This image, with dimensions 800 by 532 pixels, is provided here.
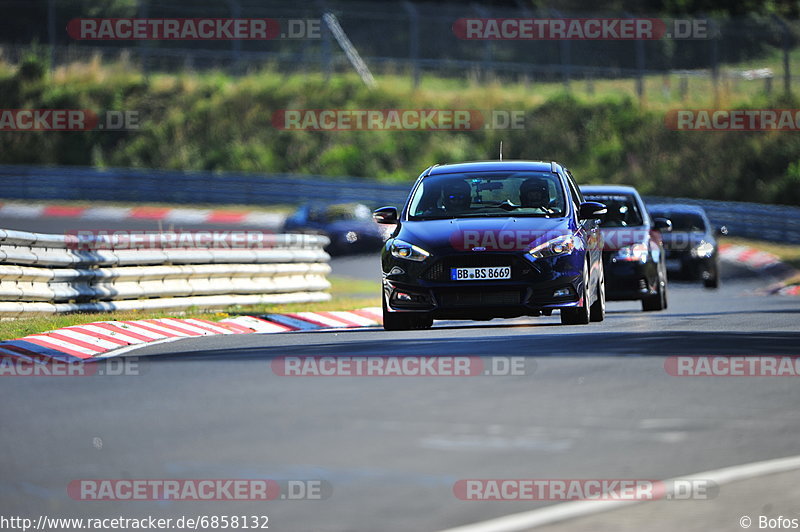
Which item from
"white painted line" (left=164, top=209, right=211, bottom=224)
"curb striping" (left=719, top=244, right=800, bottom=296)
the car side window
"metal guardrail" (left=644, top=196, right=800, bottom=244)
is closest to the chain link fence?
"metal guardrail" (left=644, top=196, right=800, bottom=244)

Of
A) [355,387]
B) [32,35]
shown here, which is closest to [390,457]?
[355,387]

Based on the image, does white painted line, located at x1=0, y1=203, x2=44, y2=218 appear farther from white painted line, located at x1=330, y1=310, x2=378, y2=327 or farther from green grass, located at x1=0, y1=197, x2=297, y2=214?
white painted line, located at x1=330, y1=310, x2=378, y2=327

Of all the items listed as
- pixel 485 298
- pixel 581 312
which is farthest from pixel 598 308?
pixel 485 298

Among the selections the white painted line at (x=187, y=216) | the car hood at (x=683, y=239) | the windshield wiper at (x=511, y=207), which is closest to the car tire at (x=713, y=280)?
the car hood at (x=683, y=239)

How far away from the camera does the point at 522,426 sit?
8.37 m

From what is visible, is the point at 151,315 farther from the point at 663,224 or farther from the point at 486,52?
the point at 486,52

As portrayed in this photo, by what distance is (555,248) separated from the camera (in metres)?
14.6

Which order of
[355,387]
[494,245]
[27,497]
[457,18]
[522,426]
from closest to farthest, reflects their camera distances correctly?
1. [27,497]
2. [522,426]
3. [355,387]
4. [494,245]
5. [457,18]

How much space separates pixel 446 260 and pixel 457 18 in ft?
89.5

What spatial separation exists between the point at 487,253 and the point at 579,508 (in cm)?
794

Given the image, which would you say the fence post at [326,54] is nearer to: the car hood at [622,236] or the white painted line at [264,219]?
the white painted line at [264,219]

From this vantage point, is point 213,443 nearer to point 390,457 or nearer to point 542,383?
point 390,457

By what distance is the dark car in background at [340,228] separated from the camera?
33500 mm

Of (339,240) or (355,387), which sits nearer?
(355,387)
